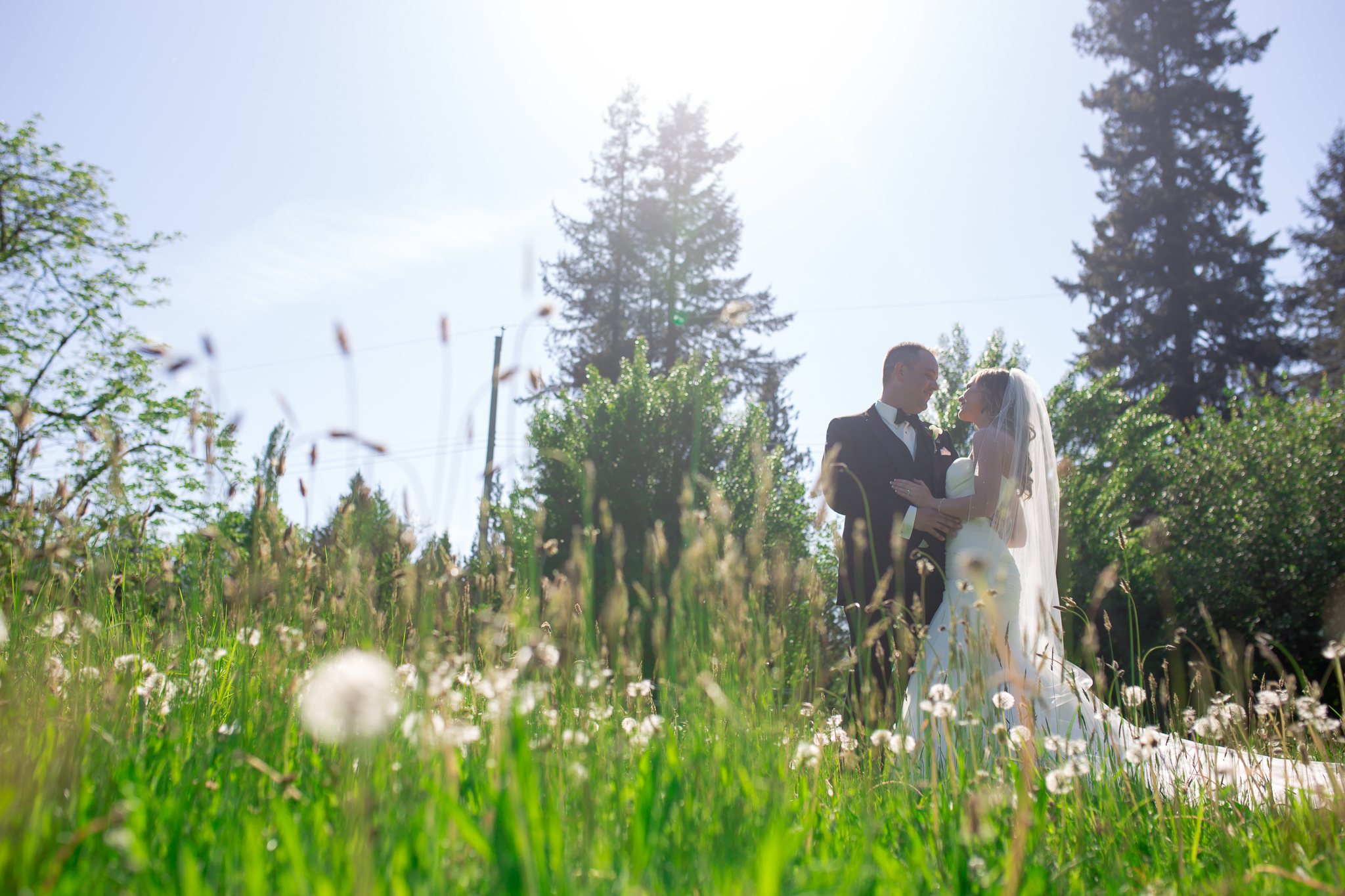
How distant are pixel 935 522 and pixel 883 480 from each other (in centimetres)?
44

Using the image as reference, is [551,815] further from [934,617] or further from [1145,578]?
[1145,578]

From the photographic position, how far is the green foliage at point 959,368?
15.3 m

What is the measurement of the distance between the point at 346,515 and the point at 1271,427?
1482 centimetres

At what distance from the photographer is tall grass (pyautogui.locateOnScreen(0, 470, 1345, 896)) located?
3.31 feet

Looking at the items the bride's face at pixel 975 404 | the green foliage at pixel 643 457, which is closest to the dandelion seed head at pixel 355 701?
the bride's face at pixel 975 404

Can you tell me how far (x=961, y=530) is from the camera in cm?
367

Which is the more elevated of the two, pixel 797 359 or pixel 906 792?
pixel 797 359

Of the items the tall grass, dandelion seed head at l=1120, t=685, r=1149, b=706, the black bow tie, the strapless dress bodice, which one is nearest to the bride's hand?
the strapless dress bodice

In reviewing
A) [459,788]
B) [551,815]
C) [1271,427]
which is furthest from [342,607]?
[1271,427]

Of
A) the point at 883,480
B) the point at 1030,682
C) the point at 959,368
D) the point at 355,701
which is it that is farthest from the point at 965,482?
the point at 959,368

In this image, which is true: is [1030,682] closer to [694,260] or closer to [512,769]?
[512,769]

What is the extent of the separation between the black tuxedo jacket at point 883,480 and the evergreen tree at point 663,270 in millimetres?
16288

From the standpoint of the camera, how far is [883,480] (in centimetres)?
396

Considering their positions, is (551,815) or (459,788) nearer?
(551,815)
